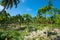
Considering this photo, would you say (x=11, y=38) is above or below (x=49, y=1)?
below

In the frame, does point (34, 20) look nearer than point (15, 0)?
No

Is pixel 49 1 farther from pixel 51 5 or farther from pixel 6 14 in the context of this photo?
pixel 6 14

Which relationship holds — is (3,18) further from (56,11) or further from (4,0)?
(56,11)

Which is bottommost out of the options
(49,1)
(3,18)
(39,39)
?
(39,39)

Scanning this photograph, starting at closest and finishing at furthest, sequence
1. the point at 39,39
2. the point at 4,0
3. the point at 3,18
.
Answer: the point at 39,39 < the point at 4,0 < the point at 3,18

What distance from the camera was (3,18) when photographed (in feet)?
140

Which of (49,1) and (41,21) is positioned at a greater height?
(49,1)

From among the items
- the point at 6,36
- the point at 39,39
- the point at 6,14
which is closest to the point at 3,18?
the point at 6,14

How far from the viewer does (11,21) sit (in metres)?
55.0

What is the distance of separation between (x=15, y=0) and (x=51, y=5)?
8.03m

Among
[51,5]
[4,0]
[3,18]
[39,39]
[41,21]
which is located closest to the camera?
[39,39]

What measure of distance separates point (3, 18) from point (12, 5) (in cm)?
1105

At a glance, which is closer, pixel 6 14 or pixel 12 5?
pixel 12 5

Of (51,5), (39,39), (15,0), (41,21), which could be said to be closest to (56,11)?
(51,5)
